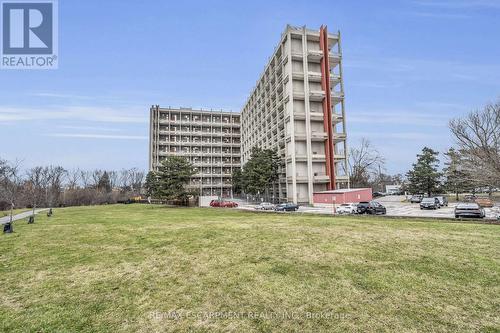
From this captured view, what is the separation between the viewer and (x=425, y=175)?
6669cm

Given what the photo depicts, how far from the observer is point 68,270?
921 cm

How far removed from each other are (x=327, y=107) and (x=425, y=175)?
32.7m

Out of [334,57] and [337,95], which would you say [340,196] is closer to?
[337,95]

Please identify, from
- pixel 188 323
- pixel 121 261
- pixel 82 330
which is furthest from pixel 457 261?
pixel 121 261

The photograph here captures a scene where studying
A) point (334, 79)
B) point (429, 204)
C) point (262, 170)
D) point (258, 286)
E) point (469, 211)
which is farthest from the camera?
point (262, 170)

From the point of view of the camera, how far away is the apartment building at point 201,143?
89.8m

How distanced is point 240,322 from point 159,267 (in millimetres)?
4627

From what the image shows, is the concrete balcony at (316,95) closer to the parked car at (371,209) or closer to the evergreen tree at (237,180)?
the evergreen tree at (237,180)

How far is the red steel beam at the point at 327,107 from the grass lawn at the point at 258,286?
1665 inches

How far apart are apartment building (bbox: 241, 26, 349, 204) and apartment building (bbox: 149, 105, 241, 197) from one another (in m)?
35.8

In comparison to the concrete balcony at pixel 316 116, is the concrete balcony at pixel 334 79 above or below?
above

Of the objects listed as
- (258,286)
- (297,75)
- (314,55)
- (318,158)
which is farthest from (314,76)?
(258,286)

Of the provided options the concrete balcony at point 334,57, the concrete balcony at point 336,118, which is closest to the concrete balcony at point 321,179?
the concrete balcony at point 336,118

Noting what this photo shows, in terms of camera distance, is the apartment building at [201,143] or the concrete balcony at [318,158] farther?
the apartment building at [201,143]
